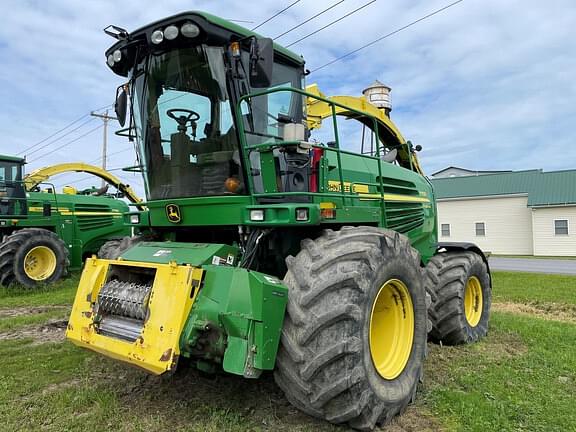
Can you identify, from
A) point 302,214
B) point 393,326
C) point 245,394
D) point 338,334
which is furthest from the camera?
point 393,326

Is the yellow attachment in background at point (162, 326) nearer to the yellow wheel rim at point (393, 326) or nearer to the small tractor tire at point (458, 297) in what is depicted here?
the yellow wheel rim at point (393, 326)

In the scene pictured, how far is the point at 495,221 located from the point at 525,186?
288 cm

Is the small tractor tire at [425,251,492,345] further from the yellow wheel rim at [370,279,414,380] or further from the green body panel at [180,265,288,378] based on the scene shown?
the green body panel at [180,265,288,378]

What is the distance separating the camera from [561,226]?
93.7 feet

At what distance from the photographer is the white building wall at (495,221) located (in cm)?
3012

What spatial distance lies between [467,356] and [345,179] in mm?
2531

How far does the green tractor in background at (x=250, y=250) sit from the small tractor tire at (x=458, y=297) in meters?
1.32

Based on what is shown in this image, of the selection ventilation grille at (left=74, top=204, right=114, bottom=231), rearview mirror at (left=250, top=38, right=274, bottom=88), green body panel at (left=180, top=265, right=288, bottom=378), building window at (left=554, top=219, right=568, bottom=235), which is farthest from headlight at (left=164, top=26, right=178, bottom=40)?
building window at (left=554, top=219, right=568, bottom=235)

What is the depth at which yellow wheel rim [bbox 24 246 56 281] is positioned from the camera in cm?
1114

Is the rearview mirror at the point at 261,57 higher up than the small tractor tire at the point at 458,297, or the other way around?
the rearview mirror at the point at 261,57

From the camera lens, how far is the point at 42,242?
36.8 feet

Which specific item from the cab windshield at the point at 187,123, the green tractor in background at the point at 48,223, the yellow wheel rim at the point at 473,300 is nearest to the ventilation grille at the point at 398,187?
the yellow wheel rim at the point at 473,300

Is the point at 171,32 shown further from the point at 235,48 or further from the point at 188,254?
the point at 188,254

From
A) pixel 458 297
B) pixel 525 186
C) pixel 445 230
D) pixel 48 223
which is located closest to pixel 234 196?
pixel 458 297
